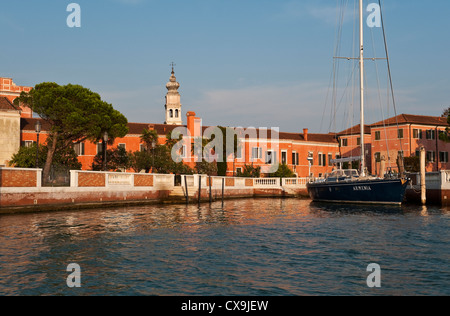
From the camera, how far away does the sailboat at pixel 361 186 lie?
113 feet

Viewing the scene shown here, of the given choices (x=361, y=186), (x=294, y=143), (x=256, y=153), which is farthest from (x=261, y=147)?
(x=361, y=186)

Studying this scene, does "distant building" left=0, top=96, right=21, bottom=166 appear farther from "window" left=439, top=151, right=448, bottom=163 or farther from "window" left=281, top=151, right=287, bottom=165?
"window" left=439, top=151, right=448, bottom=163

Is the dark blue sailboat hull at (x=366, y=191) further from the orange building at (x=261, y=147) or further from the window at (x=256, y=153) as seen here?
the window at (x=256, y=153)

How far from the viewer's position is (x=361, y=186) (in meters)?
36.0

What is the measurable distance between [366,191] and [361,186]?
56 cm

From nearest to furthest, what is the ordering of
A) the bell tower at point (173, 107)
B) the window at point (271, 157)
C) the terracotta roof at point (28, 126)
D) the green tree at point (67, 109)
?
the green tree at point (67, 109), the terracotta roof at point (28, 126), the window at point (271, 157), the bell tower at point (173, 107)

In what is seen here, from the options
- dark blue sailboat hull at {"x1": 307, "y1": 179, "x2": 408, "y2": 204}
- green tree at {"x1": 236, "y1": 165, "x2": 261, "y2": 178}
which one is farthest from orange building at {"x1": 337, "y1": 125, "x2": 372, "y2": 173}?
dark blue sailboat hull at {"x1": 307, "y1": 179, "x2": 408, "y2": 204}

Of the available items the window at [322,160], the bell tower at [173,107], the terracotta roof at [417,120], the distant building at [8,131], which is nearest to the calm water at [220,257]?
the distant building at [8,131]

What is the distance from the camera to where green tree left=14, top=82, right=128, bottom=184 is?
37500 mm

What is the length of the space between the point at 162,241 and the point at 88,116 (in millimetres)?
24933

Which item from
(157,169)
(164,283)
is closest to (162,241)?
(164,283)

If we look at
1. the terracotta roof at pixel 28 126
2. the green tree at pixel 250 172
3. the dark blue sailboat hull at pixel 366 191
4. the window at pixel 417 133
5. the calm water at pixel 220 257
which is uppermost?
the terracotta roof at pixel 28 126

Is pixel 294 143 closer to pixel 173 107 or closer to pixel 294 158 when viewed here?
pixel 294 158

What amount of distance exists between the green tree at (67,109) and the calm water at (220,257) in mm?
15983
